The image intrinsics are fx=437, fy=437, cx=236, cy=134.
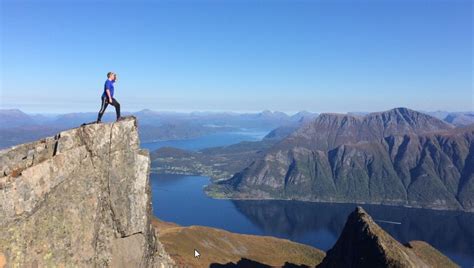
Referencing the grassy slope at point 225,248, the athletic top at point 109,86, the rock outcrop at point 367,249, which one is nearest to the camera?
the athletic top at point 109,86

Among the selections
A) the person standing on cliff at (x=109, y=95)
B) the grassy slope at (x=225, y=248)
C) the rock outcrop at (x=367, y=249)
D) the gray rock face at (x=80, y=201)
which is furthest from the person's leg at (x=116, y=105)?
the grassy slope at (x=225, y=248)

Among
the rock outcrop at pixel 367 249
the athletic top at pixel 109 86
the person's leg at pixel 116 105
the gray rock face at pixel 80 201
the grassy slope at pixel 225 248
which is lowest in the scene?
the grassy slope at pixel 225 248

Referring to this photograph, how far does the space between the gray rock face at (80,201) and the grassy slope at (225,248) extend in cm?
6876

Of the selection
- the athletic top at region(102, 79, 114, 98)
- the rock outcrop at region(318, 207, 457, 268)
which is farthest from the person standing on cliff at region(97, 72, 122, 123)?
the rock outcrop at region(318, 207, 457, 268)

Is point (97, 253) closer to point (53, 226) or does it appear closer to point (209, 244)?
point (53, 226)

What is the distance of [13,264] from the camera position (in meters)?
18.9

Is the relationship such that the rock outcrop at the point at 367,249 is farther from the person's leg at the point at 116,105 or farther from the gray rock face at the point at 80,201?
the person's leg at the point at 116,105

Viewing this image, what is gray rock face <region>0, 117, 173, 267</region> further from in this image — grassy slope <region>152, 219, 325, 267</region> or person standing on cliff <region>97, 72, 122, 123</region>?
grassy slope <region>152, 219, 325, 267</region>

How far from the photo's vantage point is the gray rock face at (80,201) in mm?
19406

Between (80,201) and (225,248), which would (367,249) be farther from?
(225,248)

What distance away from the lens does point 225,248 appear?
130 metres

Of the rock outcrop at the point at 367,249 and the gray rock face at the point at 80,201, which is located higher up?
the gray rock face at the point at 80,201

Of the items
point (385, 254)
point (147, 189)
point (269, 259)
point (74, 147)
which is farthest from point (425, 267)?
point (269, 259)

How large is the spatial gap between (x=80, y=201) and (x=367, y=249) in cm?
5342
